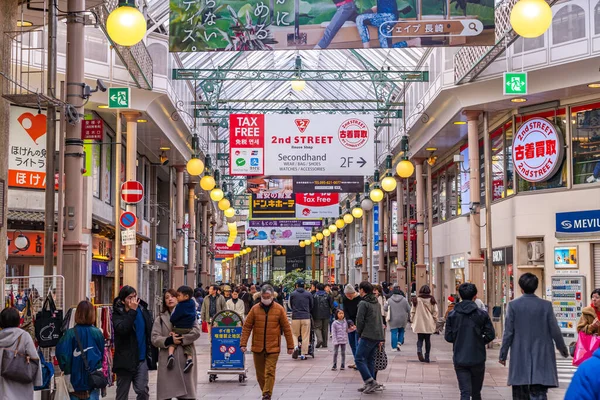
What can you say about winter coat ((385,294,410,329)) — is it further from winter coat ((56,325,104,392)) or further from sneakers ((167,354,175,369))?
winter coat ((56,325,104,392))

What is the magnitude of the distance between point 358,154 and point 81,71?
14.8 meters

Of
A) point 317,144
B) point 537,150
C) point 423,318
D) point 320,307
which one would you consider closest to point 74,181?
point 423,318

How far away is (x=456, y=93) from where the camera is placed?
24844mm

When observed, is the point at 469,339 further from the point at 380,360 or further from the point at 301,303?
the point at 301,303

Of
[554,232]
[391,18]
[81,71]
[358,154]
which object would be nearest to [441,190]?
[358,154]

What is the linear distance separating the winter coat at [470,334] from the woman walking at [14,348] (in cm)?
490

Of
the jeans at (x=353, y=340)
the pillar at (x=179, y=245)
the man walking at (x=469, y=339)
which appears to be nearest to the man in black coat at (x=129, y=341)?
the man walking at (x=469, y=339)

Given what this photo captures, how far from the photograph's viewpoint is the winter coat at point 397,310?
71.5 feet

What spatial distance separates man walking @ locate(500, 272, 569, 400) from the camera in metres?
9.66

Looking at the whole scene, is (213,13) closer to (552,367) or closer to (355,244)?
(552,367)

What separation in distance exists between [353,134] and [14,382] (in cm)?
1909

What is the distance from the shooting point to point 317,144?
2633 centimetres

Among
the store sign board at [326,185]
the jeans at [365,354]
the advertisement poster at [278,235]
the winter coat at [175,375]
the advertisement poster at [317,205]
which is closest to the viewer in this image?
the winter coat at [175,375]

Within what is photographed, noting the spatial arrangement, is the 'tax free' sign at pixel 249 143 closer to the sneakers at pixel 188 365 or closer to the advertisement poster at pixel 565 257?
the advertisement poster at pixel 565 257
